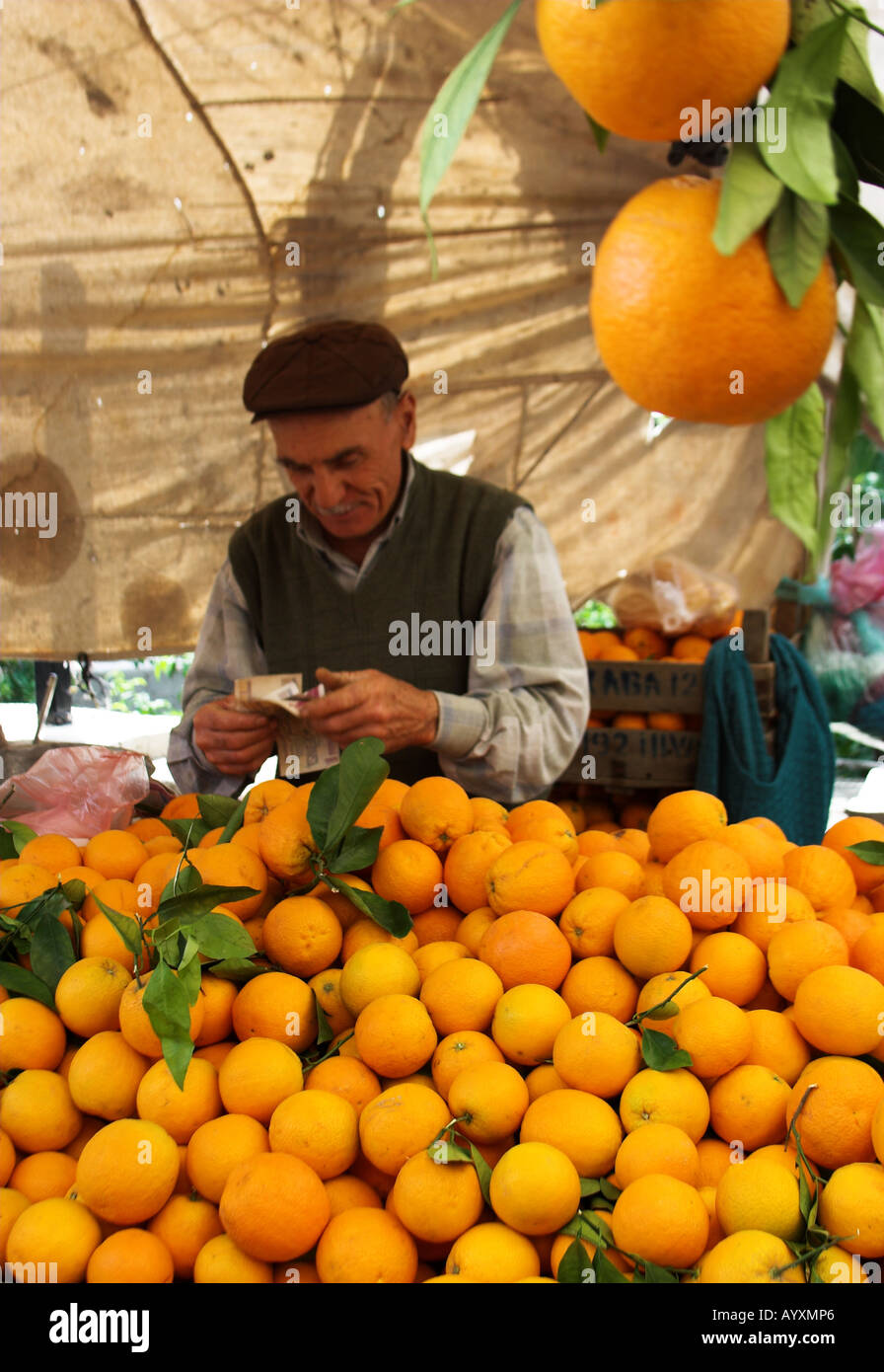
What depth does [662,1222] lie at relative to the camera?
0.83 metres

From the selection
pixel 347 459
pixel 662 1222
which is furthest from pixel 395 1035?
pixel 347 459

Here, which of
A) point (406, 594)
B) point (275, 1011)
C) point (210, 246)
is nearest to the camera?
point (275, 1011)

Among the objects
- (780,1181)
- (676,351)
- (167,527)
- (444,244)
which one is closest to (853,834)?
(780,1181)

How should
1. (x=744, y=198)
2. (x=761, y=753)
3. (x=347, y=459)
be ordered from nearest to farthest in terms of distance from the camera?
(x=744, y=198)
(x=347, y=459)
(x=761, y=753)

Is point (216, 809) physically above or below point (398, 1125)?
above

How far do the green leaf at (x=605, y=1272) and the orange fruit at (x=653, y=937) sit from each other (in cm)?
28

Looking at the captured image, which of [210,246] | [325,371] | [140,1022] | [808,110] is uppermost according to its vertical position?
[210,246]

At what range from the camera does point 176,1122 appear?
973mm

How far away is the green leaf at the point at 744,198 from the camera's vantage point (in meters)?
0.57

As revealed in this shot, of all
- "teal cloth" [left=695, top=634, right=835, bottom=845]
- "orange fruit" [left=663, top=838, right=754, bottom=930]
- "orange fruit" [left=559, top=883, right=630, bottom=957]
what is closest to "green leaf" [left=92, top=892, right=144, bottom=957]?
"orange fruit" [left=559, top=883, right=630, bottom=957]

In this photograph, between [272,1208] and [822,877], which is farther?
[822,877]

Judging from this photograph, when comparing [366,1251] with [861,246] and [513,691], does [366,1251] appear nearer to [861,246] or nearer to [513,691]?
[861,246]

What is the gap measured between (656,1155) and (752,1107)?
126mm

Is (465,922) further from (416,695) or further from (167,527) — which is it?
(167,527)
